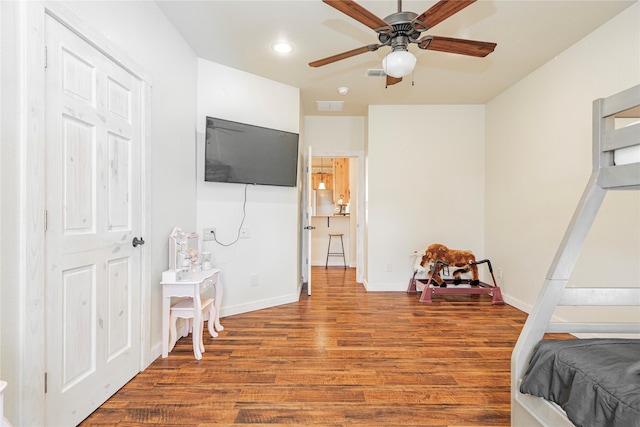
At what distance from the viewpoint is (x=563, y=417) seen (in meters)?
1.21

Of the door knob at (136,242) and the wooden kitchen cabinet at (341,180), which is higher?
the wooden kitchen cabinet at (341,180)

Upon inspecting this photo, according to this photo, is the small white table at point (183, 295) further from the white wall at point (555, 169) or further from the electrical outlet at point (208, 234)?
the white wall at point (555, 169)

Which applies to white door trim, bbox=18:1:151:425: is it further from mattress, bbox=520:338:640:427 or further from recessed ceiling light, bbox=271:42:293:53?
mattress, bbox=520:338:640:427

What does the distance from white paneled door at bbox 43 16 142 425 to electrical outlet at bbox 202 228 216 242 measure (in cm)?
108

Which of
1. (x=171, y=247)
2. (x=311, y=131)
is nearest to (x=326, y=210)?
(x=311, y=131)

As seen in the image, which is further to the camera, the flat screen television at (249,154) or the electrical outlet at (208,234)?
the electrical outlet at (208,234)

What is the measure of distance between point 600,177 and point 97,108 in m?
2.52

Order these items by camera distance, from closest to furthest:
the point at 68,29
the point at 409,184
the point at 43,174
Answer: the point at 43,174 < the point at 68,29 < the point at 409,184

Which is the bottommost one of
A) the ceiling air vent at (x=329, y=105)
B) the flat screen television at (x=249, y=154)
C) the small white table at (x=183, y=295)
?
the small white table at (x=183, y=295)

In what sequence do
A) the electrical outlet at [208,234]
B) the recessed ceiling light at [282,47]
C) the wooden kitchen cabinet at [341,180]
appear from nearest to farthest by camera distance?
the recessed ceiling light at [282,47] → the electrical outlet at [208,234] → the wooden kitchen cabinet at [341,180]

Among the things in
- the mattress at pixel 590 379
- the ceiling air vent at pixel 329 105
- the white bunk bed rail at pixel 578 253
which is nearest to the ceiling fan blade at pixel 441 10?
the white bunk bed rail at pixel 578 253

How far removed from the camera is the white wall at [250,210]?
335cm

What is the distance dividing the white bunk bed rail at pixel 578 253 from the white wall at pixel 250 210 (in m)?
2.76

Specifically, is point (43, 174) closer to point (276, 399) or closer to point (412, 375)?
point (276, 399)
